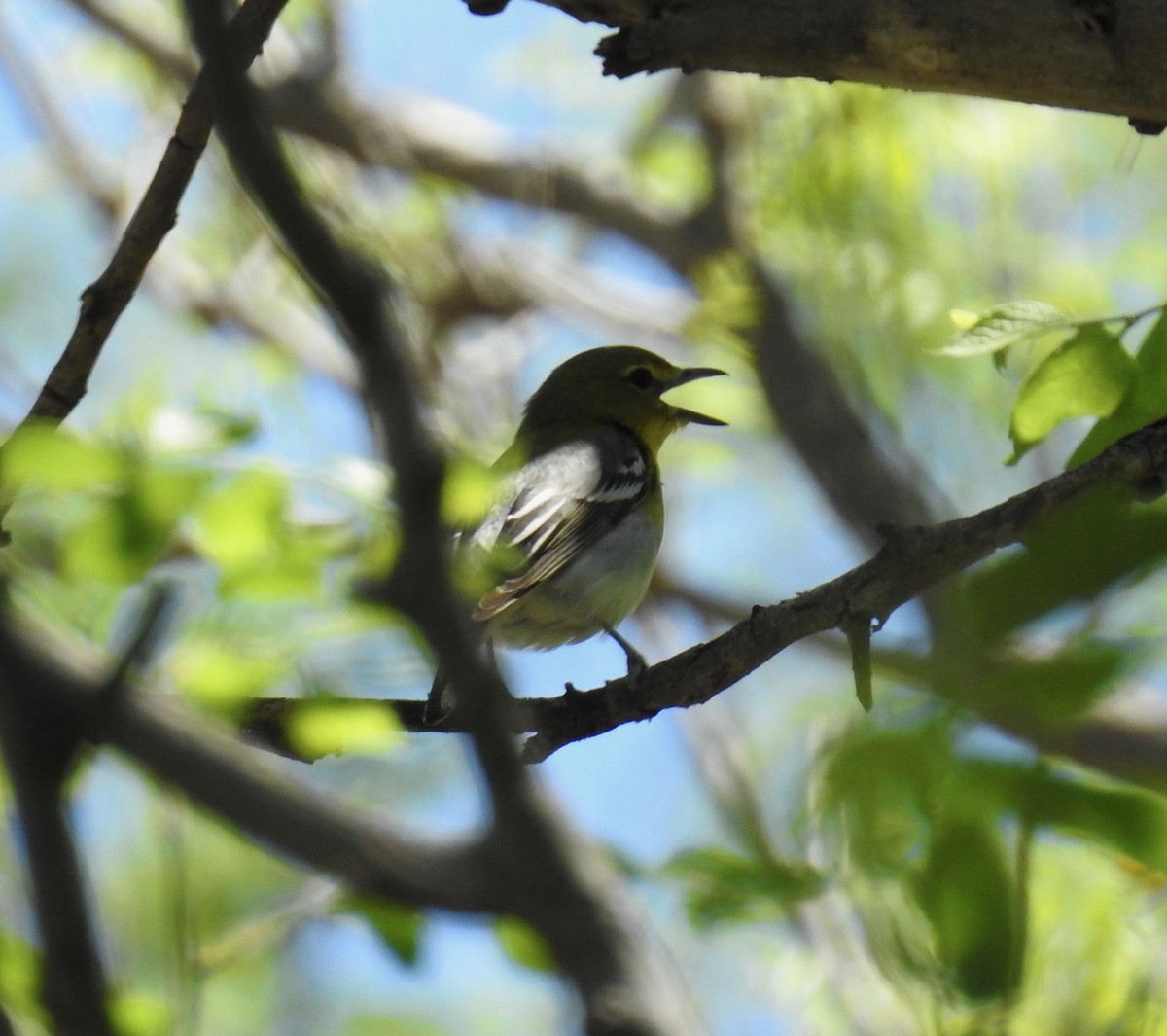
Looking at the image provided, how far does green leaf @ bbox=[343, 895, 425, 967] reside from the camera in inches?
118

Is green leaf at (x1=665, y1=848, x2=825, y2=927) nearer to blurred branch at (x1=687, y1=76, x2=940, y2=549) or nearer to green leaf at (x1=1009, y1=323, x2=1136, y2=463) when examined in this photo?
green leaf at (x1=1009, y1=323, x2=1136, y2=463)

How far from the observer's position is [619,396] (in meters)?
6.50

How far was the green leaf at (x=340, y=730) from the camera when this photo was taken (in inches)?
92.4

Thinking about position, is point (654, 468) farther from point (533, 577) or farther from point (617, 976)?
point (617, 976)

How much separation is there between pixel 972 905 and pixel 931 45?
1.92m

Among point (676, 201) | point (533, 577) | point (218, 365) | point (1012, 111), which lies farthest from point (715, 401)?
point (533, 577)

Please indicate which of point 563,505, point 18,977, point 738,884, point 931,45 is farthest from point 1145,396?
point 563,505

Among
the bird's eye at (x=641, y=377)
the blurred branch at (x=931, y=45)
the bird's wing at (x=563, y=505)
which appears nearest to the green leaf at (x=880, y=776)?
the blurred branch at (x=931, y=45)

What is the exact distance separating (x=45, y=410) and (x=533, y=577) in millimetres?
2089

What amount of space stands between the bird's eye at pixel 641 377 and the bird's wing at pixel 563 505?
63 centimetres

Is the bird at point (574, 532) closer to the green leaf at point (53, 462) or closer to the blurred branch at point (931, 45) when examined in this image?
the blurred branch at point (931, 45)

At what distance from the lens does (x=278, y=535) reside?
2457 mm

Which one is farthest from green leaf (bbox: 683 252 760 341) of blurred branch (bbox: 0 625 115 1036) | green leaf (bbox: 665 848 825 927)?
blurred branch (bbox: 0 625 115 1036)

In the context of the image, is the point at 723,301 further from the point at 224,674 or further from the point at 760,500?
the point at 224,674
